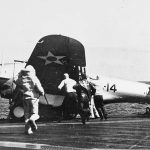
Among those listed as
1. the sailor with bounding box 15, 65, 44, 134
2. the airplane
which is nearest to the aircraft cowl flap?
the airplane

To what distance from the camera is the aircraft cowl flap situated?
18703 mm

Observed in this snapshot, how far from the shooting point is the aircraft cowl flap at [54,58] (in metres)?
18.7

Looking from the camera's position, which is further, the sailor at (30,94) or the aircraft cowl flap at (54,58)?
the aircraft cowl flap at (54,58)

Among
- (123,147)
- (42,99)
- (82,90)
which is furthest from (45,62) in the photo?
(123,147)

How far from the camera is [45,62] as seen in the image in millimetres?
19000

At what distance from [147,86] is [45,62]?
316 inches

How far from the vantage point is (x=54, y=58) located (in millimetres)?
18953

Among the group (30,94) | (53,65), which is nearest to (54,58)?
(53,65)

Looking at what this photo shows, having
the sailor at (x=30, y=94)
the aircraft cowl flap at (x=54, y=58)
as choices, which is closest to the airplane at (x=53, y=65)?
the aircraft cowl flap at (x=54, y=58)

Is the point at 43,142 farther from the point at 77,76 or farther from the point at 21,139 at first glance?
the point at 77,76

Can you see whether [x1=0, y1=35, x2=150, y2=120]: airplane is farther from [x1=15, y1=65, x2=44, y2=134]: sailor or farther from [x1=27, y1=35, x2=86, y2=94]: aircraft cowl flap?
[x1=15, y1=65, x2=44, y2=134]: sailor

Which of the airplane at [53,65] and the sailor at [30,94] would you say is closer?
the sailor at [30,94]

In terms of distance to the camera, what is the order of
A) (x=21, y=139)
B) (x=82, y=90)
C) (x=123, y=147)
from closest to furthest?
(x=123, y=147), (x=21, y=139), (x=82, y=90)

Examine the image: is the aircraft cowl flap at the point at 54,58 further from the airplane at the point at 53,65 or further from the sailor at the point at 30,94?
the sailor at the point at 30,94
